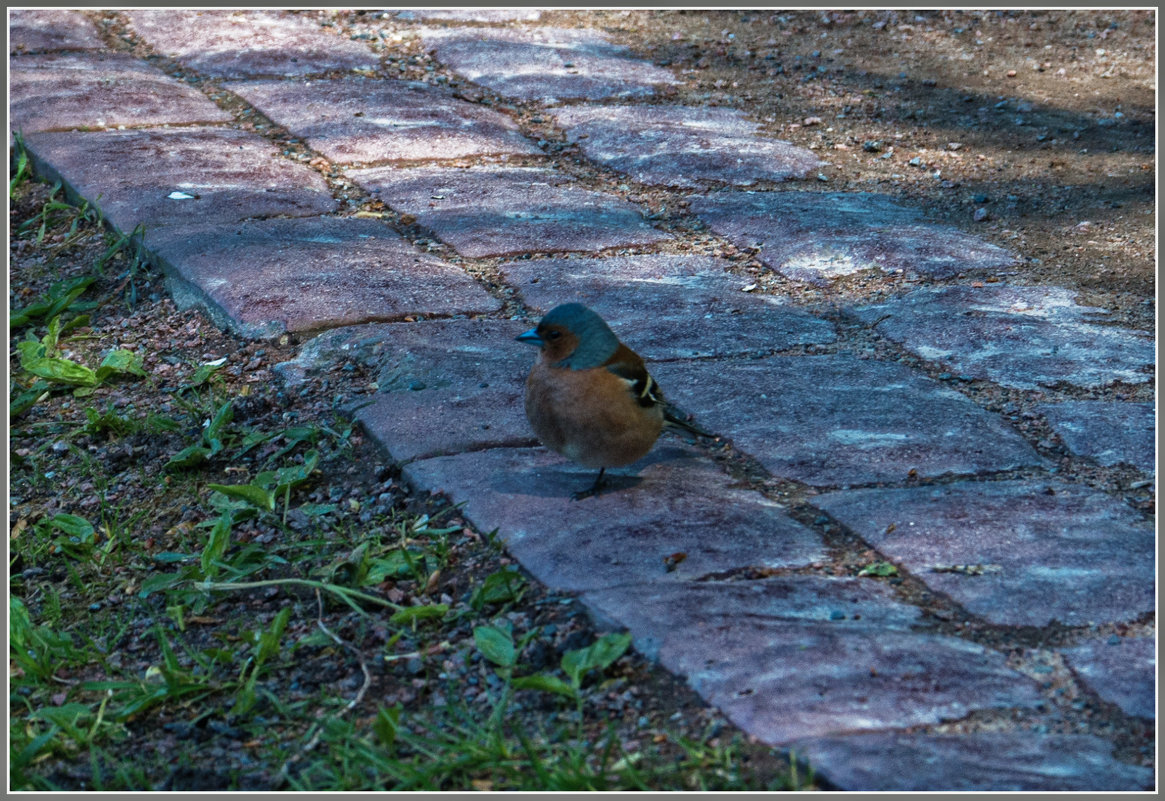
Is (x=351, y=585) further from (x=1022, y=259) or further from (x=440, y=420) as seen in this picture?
(x=1022, y=259)

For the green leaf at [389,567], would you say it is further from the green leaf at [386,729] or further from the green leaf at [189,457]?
the green leaf at [189,457]

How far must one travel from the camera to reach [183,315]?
155 inches

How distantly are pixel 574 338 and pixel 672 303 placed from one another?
92 centimetres

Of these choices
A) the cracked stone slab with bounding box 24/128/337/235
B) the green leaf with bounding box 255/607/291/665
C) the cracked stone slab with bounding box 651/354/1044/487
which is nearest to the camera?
the green leaf with bounding box 255/607/291/665

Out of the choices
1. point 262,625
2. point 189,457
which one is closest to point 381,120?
point 189,457

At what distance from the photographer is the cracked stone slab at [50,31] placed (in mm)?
6039

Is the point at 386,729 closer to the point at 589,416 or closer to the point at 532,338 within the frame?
the point at 589,416

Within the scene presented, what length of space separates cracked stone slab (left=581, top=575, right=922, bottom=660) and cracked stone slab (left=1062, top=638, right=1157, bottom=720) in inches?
12.1

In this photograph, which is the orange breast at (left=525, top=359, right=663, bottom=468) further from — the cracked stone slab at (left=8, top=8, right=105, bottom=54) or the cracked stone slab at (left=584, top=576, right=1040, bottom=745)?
the cracked stone slab at (left=8, top=8, right=105, bottom=54)

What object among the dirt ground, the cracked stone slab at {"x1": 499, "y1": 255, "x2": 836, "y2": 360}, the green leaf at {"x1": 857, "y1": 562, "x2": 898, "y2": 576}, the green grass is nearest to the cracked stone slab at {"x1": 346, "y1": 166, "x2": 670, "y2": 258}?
the cracked stone slab at {"x1": 499, "y1": 255, "x2": 836, "y2": 360}

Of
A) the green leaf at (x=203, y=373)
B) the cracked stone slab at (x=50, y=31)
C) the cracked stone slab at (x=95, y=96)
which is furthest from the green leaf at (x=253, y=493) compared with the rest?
the cracked stone slab at (x=50, y=31)

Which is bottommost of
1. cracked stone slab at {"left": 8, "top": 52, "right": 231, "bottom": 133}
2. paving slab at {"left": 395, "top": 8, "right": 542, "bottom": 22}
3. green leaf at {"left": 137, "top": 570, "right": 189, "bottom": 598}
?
green leaf at {"left": 137, "top": 570, "right": 189, "bottom": 598}

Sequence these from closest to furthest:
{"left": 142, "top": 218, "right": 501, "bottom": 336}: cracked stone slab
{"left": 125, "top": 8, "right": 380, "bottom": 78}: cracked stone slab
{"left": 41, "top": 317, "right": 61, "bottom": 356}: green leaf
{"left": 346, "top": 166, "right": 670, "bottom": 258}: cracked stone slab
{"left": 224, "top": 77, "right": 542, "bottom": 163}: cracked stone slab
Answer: {"left": 142, "top": 218, "right": 501, "bottom": 336}: cracked stone slab → {"left": 41, "top": 317, "right": 61, "bottom": 356}: green leaf → {"left": 346, "top": 166, "right": 670, "bottom": 258}: cracked stone slab → {"left": 224, "top": 77, "right": 542, "bottom": 163}: cracked stone slab → {"left": 125, "top": 8, "right": 380, "bottom": 78}: cracked stone slab

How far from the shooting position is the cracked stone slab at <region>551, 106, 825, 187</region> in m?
4.91
